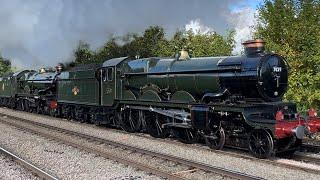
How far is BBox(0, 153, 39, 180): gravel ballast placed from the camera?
32.1 feet

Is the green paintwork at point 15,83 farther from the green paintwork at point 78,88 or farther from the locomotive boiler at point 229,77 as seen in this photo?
the locomotive boiler at point 229,77

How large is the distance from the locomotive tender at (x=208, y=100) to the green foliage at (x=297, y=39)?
6.34m

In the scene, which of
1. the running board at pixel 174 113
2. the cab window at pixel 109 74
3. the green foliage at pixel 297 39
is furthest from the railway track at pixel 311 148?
the cab window at pixel 109 74

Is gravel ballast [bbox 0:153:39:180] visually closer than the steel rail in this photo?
Yes

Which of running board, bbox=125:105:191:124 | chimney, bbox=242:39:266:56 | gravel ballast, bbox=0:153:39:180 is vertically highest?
chimney, bbox=242:39:266:56

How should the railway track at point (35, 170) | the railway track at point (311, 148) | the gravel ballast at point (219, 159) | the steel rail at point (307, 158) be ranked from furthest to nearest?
the railway track at point (311, 148), the steel rail at point (307, 158), the gravel ballast at point (219, 159), the railway track at point (35, 170)

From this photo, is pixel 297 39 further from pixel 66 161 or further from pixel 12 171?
pixel 12 171

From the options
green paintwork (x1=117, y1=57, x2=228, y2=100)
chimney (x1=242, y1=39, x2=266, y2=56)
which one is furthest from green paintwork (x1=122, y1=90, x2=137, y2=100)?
chimney (x1=242, y1=39, x2=266, y2=56)

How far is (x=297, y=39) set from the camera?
20.2 metres

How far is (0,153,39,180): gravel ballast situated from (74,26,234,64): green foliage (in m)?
20.5

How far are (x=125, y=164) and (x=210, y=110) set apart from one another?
3.31 m

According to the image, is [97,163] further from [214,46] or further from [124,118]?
[214,46]

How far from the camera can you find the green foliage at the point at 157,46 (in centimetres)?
3247

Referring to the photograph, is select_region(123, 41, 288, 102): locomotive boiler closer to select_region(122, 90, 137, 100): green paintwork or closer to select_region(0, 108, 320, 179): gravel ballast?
select_region(0, 108, 320, 179): gravel ballast
